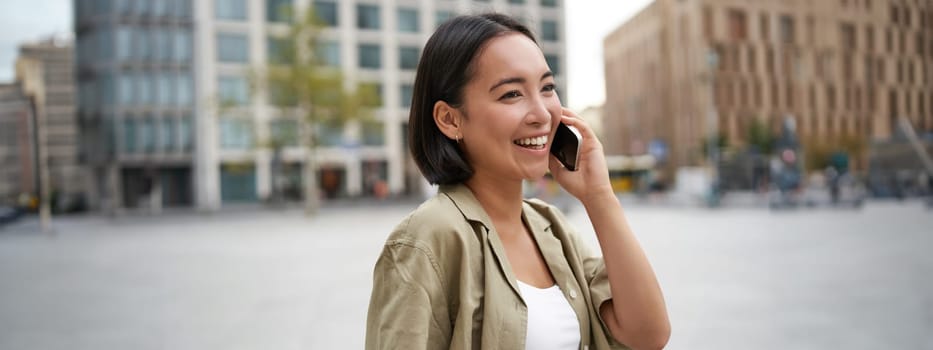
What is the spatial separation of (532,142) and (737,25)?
46.7 metres

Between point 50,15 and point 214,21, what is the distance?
23.0m

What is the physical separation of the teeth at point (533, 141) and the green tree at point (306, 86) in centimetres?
2748

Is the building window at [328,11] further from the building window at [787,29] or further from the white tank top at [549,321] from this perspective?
the white tank top at [549,321]

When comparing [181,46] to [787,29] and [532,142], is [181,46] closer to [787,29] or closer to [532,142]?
[787,29]

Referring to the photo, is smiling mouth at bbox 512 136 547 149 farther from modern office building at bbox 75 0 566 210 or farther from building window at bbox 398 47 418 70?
building window at bbox 398 47 418 70

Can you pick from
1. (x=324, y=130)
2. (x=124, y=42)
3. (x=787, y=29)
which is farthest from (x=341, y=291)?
(x=124, y=42)

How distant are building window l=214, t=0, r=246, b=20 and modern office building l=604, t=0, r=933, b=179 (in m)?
29.2

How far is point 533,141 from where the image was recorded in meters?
1.45

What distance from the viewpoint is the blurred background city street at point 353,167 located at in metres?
6.81

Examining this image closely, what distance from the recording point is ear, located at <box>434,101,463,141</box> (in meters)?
1.45

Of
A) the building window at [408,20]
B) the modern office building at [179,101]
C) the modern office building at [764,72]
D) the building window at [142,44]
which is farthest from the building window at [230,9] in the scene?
the modern office building at [764,72]

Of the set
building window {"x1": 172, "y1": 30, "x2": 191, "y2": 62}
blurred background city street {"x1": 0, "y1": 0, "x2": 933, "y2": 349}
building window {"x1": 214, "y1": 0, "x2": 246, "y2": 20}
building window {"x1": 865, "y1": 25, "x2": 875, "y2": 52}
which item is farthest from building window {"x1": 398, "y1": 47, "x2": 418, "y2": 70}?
building window {"x1": 865, "y1": 25, "x2": 875, "y2": 52}

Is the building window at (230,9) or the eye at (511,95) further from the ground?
the building window at (230,9)

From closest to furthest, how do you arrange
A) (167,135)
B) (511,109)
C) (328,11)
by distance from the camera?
(511,109) → (167,135) → (328,11)
